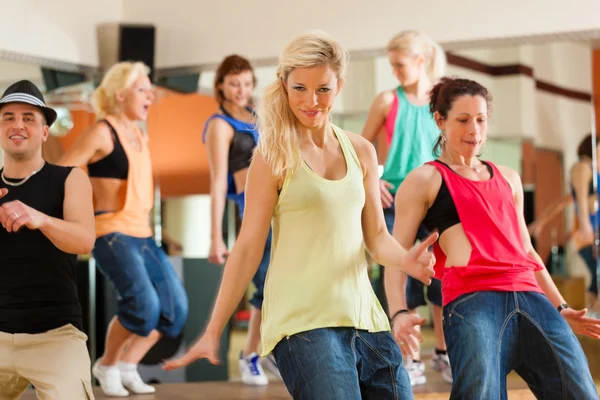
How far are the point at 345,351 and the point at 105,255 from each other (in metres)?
2.01

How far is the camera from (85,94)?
20.0 ft

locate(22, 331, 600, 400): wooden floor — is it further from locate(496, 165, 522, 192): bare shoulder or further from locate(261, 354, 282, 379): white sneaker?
locate(496, 165, 522, 192): bare shoulder

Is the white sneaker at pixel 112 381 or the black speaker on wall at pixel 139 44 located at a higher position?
the black speaker on wall at pixel 139 44

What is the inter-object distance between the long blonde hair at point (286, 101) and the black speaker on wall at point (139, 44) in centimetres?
369

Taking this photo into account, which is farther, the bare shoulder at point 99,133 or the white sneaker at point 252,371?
the white sneaker at point 252,371

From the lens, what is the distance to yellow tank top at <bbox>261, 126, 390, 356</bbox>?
2.39 meters

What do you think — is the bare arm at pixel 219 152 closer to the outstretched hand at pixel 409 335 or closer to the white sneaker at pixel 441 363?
the white sneaker at pixel 441 363

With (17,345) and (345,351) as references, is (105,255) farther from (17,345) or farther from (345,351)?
(345,351)

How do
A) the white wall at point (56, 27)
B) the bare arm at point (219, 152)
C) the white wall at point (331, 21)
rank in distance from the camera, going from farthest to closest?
the white wall at point (56, 27) → the white wall at point (331, 21) → the bare arm at point (219, 152)

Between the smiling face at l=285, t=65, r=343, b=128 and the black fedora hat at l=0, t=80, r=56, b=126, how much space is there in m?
1.08

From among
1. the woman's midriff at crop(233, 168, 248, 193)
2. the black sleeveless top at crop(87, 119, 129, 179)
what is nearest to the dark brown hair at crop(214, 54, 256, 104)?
the woman's midriff at crop(233, 168, 248, 193)

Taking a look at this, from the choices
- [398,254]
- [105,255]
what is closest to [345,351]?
[398,254]

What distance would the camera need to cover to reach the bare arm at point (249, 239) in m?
2.44

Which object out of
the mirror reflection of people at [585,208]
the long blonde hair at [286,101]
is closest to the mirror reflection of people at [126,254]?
the long blonde hair at [286,101]
